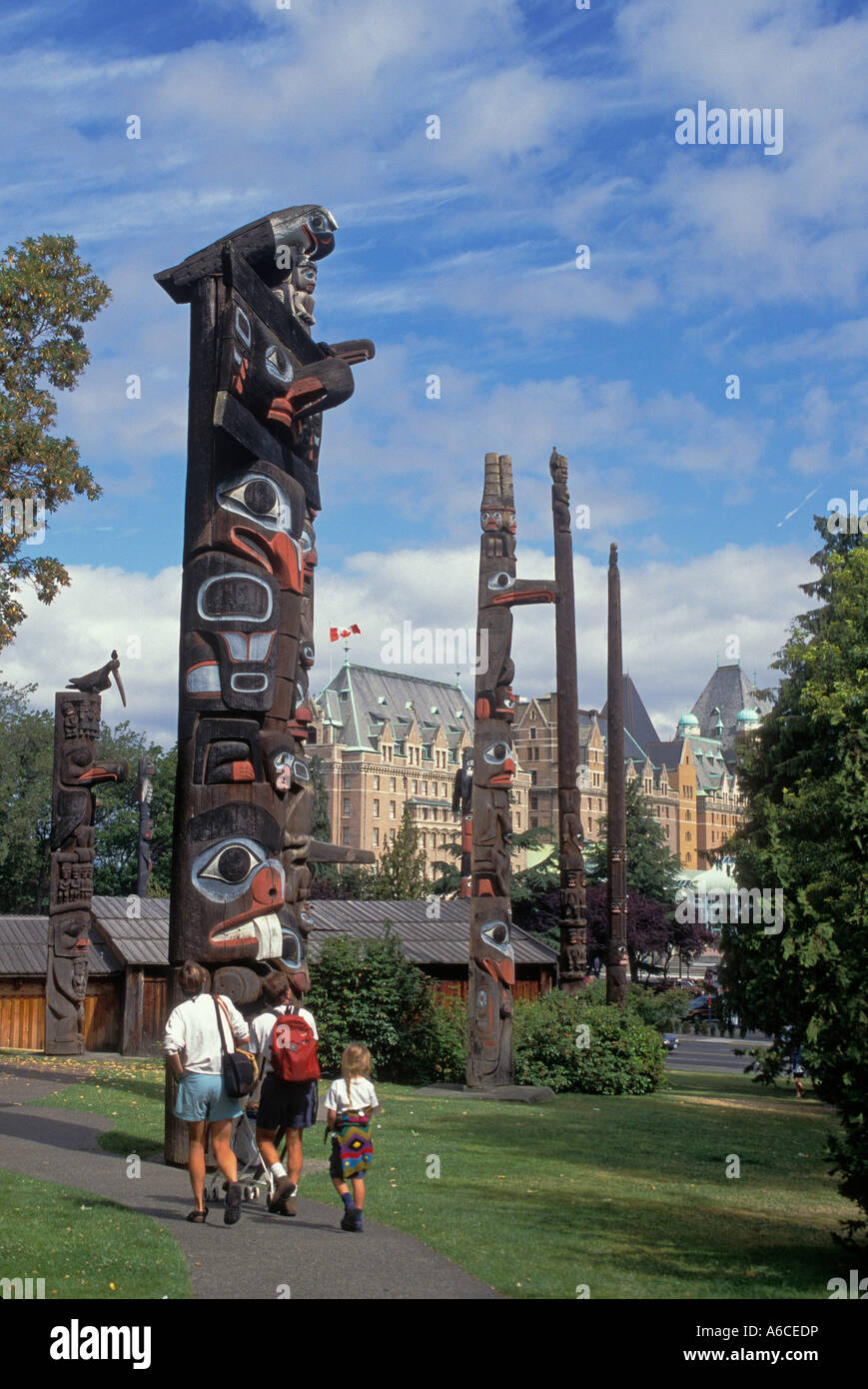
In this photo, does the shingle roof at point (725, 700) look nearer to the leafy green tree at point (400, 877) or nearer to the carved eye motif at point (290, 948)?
the leafy green tree at point (400, 877)

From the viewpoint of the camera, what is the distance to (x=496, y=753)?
2192 cm

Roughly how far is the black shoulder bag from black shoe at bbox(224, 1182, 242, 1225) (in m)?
0.67

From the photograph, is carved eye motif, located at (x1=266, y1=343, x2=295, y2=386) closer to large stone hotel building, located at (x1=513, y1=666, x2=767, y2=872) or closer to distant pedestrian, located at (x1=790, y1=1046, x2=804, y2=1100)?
distant pedestrian, located at (x1=790, y1=1046, x2=804, y2=1100)

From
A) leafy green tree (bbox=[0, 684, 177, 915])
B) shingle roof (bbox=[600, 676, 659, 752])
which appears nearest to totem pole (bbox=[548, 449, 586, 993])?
leafy green tree (bbox=[0, 684, 177, 915])

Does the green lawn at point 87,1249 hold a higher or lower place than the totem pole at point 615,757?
lower

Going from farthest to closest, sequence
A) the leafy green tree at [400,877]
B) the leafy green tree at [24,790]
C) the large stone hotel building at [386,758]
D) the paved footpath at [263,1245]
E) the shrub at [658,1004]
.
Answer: the large stone hotel building at [386,758], the leafy green tree at [24,790], the leafy green tree at [400,877], the shrub at [658,1004], the paved footpath at [263,1245]

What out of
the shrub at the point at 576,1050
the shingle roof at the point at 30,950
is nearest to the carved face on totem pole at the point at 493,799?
the shrub at the point at 576,1050

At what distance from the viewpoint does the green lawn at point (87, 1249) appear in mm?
7742

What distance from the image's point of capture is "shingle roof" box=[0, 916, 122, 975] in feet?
92.1

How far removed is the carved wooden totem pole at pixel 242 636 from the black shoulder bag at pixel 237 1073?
80.3 inches
